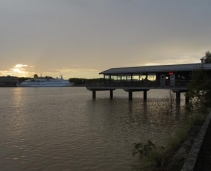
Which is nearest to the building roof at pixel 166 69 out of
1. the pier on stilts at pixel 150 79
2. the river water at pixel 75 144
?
the pier on stilts at pixel 150 79

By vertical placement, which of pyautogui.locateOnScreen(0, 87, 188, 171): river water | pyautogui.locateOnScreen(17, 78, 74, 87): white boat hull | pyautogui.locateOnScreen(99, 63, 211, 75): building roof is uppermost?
pyautogui.locateOnScreen(99, 63, 211, 75): building roof

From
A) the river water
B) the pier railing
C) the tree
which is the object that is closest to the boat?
the pier railing

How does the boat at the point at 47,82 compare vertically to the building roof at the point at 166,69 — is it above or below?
below

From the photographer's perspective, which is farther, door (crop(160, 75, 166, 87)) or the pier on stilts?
door (crop(160, 75, 166, 87))

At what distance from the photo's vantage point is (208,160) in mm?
8172

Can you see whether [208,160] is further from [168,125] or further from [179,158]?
[168,125]

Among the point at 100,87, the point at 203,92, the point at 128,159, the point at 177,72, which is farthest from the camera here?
the point at 100,87

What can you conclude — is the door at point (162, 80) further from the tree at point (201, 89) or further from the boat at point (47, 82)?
the boat at point (47, 82)

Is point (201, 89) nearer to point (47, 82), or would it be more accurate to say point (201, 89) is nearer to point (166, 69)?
point (166, 69)

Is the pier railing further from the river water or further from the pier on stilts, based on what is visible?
the river water

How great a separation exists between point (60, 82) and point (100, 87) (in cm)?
12959

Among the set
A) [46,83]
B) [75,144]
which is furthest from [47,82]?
[75,144]

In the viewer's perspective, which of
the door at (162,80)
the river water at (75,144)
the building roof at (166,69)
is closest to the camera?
the river water at (75,144)

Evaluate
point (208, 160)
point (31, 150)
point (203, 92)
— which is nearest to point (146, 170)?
point (208, 160)
